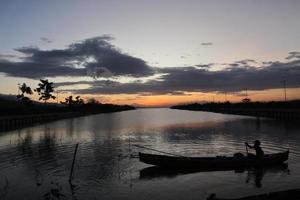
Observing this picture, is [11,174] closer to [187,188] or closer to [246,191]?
[187,188]

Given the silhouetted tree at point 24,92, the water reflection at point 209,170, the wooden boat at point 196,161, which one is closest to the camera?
the water reflection at point 209,170

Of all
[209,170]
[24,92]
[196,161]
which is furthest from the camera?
[24,92]

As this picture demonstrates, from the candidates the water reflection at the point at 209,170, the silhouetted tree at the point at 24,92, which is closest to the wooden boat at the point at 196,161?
the water reflection at the point at 209,170

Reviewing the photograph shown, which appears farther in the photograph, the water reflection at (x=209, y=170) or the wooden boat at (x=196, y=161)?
the wooden boat at (x=196, y=161)

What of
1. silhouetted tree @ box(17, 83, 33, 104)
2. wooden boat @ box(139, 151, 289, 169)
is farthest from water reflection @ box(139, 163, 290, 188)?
silhouetted tree @ box(17, 83, 33, 104)

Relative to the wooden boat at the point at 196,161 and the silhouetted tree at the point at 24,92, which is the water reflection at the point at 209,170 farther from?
the silhouetted tree at the point at 24,92

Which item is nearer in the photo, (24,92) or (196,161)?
(196,161)

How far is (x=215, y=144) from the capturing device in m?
47.0

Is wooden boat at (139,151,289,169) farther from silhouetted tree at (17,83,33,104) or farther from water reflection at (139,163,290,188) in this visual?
silhouetted tree at (17,83,33,104)

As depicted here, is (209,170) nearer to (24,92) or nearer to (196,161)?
(196,161)

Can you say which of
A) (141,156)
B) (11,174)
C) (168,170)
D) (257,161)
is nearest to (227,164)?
(257,161)

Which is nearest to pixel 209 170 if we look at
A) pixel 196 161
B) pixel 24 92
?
pixel 196 161

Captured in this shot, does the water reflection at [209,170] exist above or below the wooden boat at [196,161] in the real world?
below

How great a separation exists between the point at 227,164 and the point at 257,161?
9.59 ft
